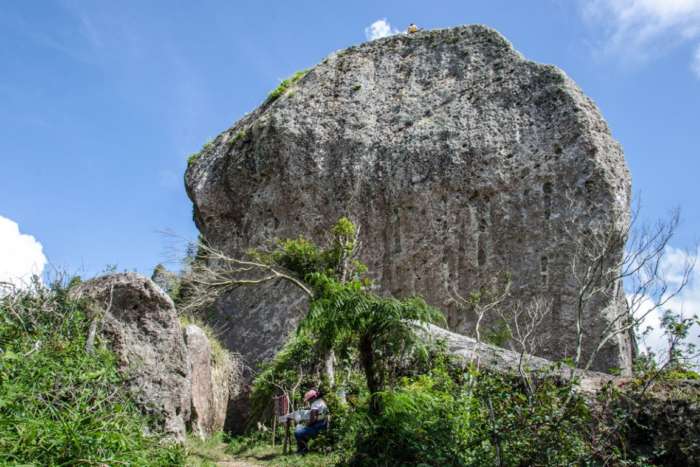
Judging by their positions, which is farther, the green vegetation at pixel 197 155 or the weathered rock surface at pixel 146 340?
the green vegetation at pixel 197 155

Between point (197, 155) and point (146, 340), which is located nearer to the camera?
point (146, 340)

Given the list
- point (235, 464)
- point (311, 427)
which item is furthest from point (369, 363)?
point (235, 464)

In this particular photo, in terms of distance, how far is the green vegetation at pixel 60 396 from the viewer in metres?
4.52

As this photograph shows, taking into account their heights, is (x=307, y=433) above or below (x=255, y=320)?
below

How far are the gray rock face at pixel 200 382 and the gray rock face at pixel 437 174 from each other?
131 inches

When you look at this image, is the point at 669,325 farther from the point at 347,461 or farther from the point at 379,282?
the point at 379,282

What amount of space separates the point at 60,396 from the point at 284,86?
51.4 ft

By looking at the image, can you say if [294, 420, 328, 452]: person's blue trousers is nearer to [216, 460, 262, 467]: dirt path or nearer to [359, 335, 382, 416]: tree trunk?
[216, 460, 262, 467]: dirt path

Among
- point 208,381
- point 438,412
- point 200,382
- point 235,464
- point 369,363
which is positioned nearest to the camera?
point 438,412

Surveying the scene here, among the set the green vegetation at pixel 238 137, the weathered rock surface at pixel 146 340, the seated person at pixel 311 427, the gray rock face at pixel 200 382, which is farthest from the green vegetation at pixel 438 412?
the green vegetation at pixel 238 137

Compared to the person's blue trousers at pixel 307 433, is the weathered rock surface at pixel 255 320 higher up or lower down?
higher up

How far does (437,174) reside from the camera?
16234 mm

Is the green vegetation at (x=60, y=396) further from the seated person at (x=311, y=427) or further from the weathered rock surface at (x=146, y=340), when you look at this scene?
the seated person at (x=311, y=427)

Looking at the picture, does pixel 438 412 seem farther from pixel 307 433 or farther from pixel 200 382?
pixel 200 382
